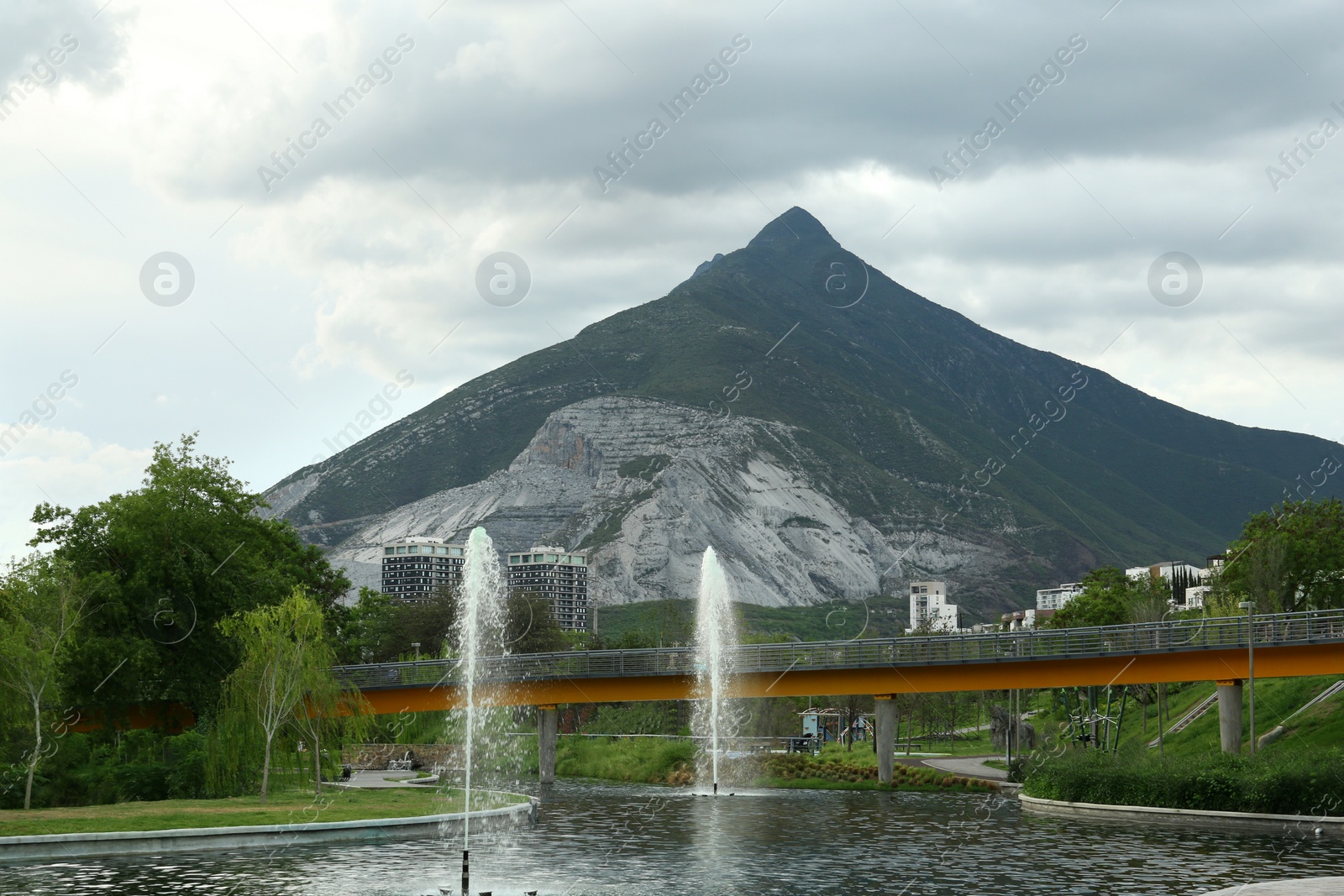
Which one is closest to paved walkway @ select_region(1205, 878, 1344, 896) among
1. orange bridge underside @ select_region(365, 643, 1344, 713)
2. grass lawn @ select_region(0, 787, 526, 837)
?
grass lawn @ select_region(0, 787, 526, 837)

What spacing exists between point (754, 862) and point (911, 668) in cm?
3230

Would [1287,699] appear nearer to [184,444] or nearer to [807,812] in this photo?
[807,812]

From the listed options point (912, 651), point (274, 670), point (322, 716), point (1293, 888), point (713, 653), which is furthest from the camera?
point (713, 653)

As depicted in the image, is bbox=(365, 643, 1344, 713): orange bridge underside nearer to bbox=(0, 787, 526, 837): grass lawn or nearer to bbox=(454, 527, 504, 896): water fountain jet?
bbox=(454, 527, 504, 896): water fountain jet

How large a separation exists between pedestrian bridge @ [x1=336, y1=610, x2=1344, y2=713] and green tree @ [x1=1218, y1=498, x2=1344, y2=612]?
18137mm

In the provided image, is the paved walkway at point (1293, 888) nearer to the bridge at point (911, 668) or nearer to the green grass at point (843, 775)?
the bridge at point (911, 668)

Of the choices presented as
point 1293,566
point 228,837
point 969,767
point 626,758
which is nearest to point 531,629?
point 626,758

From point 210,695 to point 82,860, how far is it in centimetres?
2234

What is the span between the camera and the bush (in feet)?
128

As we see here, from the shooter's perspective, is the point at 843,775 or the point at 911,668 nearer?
the point at 911,668

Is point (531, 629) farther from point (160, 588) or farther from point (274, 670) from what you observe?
point (274, 670)

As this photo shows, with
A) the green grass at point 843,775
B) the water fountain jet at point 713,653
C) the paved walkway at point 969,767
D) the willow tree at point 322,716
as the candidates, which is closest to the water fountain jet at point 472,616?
the willow tree at point 322,716

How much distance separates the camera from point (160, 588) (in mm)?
51938

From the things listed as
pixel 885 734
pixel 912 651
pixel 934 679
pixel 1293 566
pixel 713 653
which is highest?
pixel 1293 566
